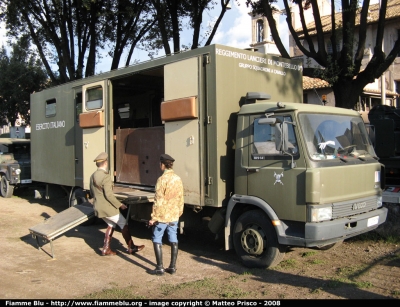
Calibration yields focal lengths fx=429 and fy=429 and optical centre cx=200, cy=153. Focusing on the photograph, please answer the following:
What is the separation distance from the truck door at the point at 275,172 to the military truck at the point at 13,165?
10247 millimetres

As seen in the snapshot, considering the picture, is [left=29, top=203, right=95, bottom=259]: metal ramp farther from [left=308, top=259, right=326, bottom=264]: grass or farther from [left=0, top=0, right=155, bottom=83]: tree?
[left=0, top=0, right=155, bottom=83]: tree

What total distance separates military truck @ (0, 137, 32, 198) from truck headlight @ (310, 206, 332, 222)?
11.2 meters

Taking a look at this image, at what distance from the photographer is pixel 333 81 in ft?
35.2

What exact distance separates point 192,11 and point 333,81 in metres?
6.40

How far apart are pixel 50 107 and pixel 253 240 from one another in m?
7.45

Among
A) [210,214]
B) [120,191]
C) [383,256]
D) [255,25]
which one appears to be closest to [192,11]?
[120,191]

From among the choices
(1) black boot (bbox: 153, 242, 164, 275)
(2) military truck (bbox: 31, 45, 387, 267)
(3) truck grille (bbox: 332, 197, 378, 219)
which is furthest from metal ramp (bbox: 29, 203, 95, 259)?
(3) truck grille (bbox: 332, 197, 378, 219)

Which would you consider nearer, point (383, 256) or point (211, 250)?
point (383, 256)

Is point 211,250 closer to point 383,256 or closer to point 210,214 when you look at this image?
point 210,214

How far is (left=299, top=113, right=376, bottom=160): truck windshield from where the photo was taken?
19.5ft

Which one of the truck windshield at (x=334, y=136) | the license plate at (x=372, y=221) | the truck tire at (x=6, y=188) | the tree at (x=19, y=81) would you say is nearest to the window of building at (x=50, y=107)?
the truck tire at (x=6, y=188)

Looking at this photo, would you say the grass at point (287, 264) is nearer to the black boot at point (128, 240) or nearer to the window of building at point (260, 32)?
the black boot at point (128, 240)

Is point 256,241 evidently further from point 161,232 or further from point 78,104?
point 78,104

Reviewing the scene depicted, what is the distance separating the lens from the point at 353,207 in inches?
242
